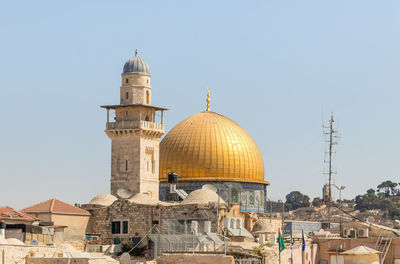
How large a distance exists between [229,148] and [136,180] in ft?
25.8

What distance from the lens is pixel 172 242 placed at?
48125mm

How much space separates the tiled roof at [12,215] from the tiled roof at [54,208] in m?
1.98

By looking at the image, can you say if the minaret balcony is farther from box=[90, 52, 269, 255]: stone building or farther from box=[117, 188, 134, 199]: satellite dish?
box=[117, 188, 134, 199]: satellite dish

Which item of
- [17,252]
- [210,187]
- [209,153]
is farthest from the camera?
[209,153]

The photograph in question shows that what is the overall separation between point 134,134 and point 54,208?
747 centimetres

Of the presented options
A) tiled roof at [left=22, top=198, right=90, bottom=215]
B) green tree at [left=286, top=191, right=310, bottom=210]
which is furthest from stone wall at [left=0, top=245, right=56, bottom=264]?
green tree at [left=286, top=191, right=310, bottom=210]

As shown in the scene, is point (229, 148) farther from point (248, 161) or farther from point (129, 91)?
point (129, 91)

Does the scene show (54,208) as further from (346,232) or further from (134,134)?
(346,232)

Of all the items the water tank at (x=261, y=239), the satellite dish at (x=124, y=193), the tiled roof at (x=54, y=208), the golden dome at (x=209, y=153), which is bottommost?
the water tank at (x=261, y=239)

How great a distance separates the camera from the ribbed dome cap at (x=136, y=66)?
58.9 meters

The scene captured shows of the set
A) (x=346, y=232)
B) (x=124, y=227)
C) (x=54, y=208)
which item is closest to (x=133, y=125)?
(x=124, y=227)

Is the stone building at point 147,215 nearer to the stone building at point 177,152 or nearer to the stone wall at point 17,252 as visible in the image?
the stone building at point 177,152

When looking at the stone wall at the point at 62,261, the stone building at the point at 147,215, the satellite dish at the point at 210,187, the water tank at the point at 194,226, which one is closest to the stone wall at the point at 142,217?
the stone building at the point at 147,215

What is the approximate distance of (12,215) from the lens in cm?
4991
